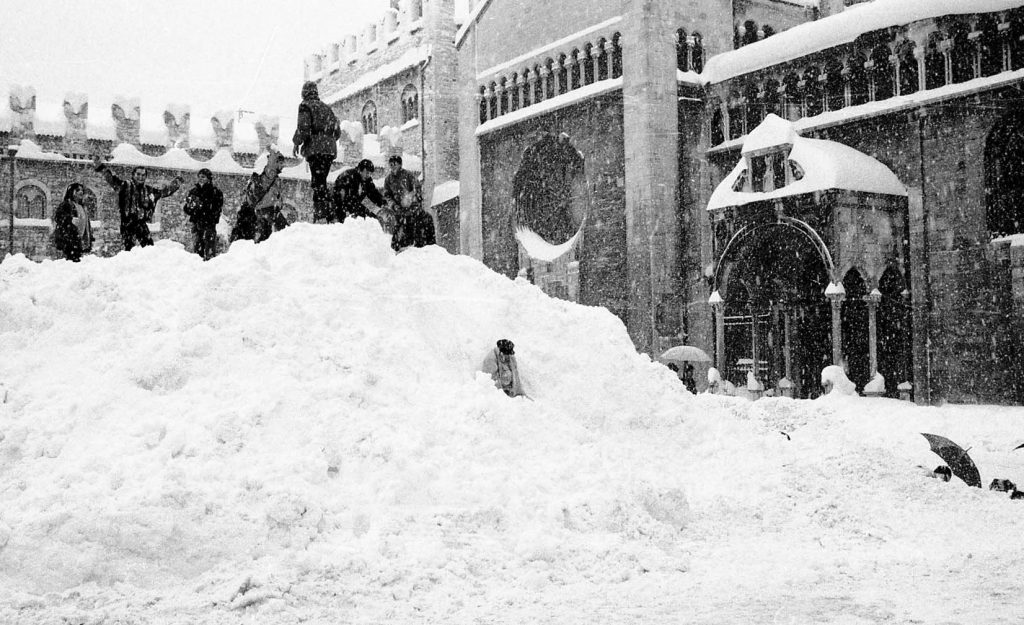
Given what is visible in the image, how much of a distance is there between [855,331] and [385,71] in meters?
24.7

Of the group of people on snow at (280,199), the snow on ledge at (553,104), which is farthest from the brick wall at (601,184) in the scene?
the group of people on snow at (280,199)

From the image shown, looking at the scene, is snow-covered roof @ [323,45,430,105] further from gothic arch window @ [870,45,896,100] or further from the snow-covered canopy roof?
gothic arch window @ [870,45,896,100]

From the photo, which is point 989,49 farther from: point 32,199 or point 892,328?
point 32,199

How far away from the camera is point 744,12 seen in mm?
26844

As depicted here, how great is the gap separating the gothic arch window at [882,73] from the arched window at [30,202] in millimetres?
27018

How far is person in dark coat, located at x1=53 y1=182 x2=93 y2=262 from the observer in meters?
14.0

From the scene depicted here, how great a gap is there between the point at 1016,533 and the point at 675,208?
1716 cm

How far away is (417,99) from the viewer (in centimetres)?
3784

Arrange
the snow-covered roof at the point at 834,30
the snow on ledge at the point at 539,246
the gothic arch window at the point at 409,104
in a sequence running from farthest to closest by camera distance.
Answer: the gothic arch window at the point at 409,104 < the snow on ledge at the point at 539,246 < the snow-covered roof at the point at 834,30

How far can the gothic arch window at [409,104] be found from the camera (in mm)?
37969

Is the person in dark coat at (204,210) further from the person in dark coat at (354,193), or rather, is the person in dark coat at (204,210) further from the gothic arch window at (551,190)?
the gothic arch window at (551,190)

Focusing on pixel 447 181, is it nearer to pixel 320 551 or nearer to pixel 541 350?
Result: pixel 541 350

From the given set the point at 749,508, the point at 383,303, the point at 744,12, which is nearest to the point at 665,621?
the point at 749,508

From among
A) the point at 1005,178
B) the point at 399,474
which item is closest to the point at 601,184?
the point at 1005,178
